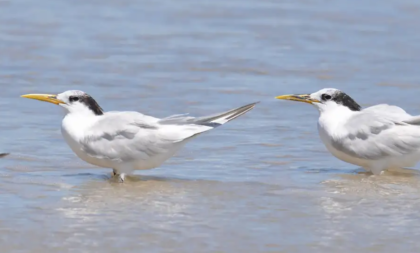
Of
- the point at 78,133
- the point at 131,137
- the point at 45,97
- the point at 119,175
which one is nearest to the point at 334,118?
the point at 131,137

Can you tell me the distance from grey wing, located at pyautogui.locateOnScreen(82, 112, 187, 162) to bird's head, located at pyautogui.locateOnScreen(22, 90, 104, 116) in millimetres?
242

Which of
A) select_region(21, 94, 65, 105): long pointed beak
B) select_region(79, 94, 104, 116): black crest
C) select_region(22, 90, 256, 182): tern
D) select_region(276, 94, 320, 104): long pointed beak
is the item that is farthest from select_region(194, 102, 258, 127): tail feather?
select_region(21, 94, 65, 105): long pointed beak

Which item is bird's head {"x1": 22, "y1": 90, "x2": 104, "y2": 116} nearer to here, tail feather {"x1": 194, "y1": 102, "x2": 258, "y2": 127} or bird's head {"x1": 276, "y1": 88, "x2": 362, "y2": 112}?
tail feather {"x1": 194, "y1": 102, "x2": 258, "y2": 127}

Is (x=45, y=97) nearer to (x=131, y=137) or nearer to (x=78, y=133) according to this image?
(x=78, y=133)

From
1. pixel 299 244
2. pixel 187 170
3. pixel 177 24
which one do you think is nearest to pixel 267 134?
pixel 187 170

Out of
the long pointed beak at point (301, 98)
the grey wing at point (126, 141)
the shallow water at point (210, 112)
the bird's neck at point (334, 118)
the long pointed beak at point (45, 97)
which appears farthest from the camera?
the long pointed beak at point (301, 98)

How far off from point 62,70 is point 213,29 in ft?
9.21

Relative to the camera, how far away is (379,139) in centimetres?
765

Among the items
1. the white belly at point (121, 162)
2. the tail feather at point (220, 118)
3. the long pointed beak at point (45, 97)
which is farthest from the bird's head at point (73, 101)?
the tail feather at point (220, 118)

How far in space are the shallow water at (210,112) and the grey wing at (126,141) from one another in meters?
0.21

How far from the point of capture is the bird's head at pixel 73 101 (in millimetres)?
7555

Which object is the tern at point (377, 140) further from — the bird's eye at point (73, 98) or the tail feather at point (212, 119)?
the bird's eye at point (73, 98)

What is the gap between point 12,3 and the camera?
14.8 meters

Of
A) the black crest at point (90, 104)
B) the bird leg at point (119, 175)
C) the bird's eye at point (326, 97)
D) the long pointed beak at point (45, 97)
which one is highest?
the long pointed beak at point (45, 97)
